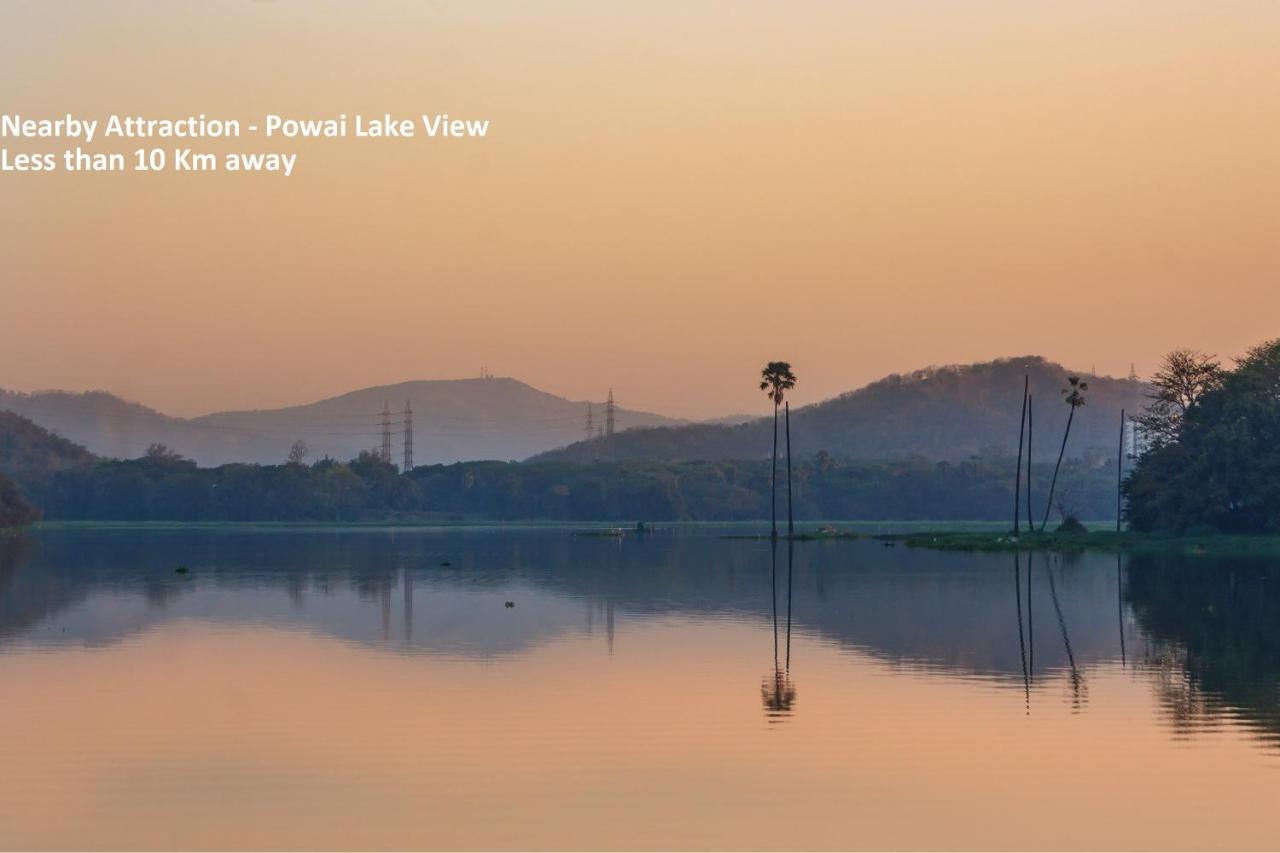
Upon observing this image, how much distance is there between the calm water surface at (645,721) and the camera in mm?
24344

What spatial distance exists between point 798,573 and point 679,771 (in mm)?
61923

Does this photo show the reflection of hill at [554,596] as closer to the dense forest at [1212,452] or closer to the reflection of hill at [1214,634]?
Result: the reflection of hill at [1214,634]

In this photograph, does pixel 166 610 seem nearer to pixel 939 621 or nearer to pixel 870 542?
pixel 939 621

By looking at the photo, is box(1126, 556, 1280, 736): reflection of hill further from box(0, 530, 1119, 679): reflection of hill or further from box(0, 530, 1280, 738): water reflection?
box(0, 530, 1119, 679): reflection of hill

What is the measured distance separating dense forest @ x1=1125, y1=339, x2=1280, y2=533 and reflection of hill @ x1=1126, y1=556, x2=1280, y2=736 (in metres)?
24.6

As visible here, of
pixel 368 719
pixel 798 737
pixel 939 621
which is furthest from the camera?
pixel 939 621

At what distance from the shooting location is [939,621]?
56.4 meters

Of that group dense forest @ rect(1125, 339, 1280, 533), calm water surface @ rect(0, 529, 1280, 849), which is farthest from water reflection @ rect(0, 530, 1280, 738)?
dense forest @ rect(1125, 339, 1280, 533)

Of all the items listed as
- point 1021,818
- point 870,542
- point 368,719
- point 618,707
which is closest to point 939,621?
point 618,707

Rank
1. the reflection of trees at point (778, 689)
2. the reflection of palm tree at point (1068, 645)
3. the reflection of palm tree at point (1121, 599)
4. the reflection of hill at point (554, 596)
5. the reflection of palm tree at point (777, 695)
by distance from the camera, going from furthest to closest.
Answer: the reflection of hill at point (554, 596) < the reflection of palm tree at point (1121, 599) < the reflection of palm tree at point (1068, 645) < the reflection of trees at point (778, 689) < the reflection of palm tree at point (777, 695)

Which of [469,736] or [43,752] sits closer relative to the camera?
[43,752]

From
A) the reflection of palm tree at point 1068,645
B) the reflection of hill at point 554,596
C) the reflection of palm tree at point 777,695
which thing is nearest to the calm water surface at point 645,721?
the reflection of palm tree at point 777,695

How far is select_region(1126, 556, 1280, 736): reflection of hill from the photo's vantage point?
3609 centimetres

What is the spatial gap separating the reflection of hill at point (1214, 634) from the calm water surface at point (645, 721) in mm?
209
